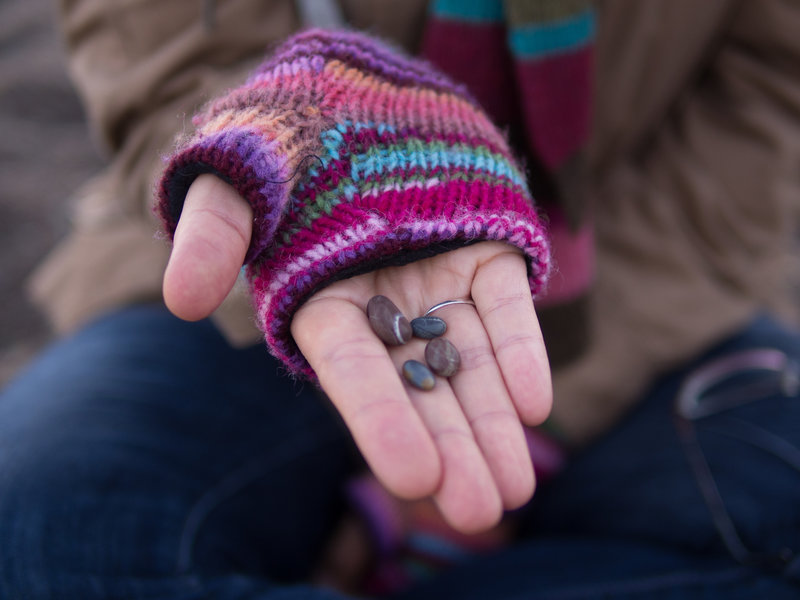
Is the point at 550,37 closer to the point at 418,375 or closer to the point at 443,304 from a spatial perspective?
the point at 443,304

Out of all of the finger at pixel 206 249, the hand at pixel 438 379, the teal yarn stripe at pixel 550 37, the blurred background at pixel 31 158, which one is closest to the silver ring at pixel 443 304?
the hand at pixel 438 379

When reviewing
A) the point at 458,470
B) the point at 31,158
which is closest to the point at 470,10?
the point at 458,470

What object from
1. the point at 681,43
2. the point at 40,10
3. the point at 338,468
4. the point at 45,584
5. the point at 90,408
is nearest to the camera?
the point at 45,584

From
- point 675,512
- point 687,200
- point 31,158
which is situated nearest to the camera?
point 675,512

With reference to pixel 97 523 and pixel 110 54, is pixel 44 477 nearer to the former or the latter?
pixel 97 523

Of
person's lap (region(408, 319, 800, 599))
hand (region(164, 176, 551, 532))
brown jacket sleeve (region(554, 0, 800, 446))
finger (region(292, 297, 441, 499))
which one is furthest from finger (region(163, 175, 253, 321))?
brown jacket sleeve (region(554, 0, 800, 446))

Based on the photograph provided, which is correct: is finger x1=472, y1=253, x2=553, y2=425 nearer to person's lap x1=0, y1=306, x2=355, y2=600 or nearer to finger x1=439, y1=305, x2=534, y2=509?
finger x1=439, y1=305, x2=534, y2=509

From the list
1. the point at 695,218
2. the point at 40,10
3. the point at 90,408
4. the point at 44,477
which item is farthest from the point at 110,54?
the point at 40,10
